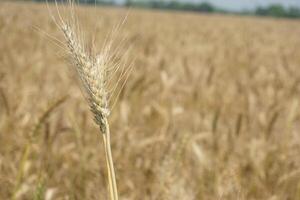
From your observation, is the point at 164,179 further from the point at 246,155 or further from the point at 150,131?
the point at 150,131

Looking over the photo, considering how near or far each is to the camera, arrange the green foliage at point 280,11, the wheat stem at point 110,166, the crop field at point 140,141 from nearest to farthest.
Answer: the wheat stem at point 110,166
the crop field at point 140,141
the green foliage at point 280,11

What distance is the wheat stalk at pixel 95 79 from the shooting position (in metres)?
0.73

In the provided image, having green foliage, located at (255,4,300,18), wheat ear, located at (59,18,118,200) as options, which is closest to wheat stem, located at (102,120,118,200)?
wheat ear, located at (59,18,118,200)

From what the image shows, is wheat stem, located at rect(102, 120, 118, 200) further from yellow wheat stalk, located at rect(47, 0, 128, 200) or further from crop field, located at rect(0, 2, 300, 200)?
crop field, located at rect(0, 2, 300, 200)

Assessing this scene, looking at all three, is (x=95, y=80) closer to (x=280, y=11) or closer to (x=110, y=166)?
(x=110, y=166)

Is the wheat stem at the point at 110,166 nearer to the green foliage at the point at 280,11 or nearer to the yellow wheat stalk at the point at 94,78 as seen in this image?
the yellow wheat stalk at the point at 94,78

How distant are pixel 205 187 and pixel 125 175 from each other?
34 centimetres

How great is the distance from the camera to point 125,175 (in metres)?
1.99

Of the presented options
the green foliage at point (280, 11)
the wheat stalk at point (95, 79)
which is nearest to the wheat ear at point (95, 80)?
the wheat stalk at point (95, 79)

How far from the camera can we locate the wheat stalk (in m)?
0.73

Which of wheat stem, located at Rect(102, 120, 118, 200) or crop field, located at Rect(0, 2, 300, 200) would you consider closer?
wheat stem, located at Rect(102, 120, 118, 200)

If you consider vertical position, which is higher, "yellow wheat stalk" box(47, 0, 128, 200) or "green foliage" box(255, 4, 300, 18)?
"yellow wheat stalk" box(47, 0, 128, 200)

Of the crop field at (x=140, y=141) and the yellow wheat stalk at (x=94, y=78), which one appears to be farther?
the crop field at (x=140, y=141)

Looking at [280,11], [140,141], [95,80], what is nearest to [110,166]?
[95,80]
